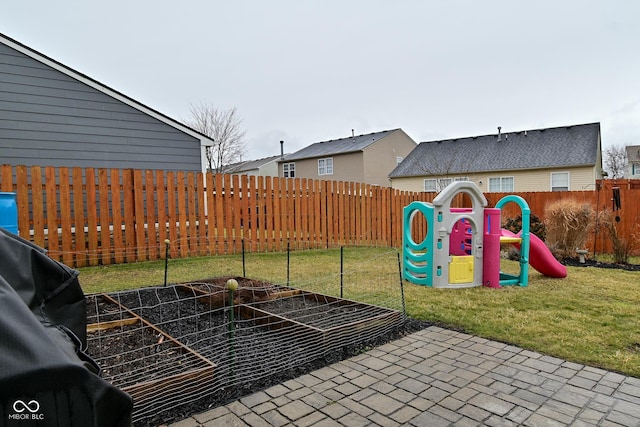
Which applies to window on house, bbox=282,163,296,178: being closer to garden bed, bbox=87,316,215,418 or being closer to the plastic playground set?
the plastic playground set

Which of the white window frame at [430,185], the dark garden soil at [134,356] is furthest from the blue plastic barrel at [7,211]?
the white window frame at [430,185]

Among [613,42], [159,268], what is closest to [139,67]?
[159,268]

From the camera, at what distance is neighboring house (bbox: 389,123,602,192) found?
851 inches

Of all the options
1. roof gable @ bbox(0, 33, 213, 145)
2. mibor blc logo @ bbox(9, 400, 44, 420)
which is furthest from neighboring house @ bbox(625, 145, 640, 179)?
mibor blc logo @ bbox(9, 400, 44, 420)

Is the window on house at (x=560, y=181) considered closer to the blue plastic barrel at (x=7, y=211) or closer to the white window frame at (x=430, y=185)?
the white window frame at (x=430, y=185)

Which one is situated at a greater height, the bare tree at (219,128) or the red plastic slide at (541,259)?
the bare tree at (219,128)

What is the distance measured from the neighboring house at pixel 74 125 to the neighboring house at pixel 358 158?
58.9ft

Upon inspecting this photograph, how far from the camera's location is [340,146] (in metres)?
30.9

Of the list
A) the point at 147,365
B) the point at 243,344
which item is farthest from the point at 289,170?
the point at 147,365

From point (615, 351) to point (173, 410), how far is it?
12.9 feet

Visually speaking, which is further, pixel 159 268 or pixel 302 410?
pixel 159 268

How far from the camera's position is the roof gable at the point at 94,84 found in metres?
8.90

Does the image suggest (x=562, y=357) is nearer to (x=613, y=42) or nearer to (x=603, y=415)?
(x=603, y=415)

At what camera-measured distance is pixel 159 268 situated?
25.0 feet
